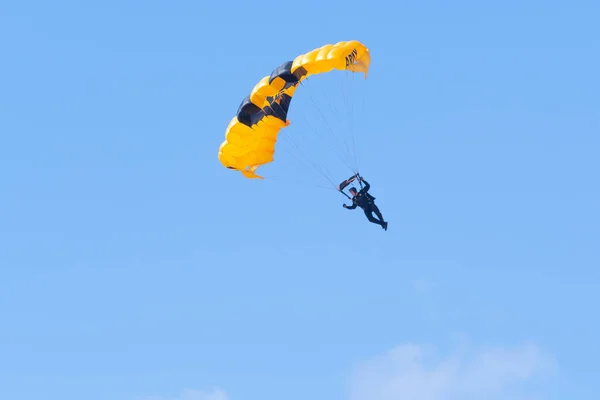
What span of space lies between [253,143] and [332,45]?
435cm

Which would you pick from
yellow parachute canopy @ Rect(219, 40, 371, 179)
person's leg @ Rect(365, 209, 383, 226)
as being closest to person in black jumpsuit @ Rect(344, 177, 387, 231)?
person's leg @ Rect(365, 209, 383, 226)

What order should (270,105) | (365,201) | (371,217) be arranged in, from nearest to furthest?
(365,201) < (371,217) < (270,105)

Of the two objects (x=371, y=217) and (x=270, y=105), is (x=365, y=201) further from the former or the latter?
(x=270, y=105)

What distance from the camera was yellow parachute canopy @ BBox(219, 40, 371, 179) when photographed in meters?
42.6

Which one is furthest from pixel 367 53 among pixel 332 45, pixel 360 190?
pixel 360 190

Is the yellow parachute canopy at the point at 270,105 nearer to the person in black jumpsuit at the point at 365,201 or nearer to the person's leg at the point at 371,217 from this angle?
the person in black jumpsuit at the point at 365,201

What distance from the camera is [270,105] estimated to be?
44.9 metres

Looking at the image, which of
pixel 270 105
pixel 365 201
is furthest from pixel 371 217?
pixel 270 105

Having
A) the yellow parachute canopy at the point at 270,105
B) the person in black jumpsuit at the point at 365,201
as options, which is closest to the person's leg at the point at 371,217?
the person in black jumpsuit at the point at 365,201

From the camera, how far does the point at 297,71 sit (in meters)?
42.8

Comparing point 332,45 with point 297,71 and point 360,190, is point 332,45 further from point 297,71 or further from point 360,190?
point 360,190

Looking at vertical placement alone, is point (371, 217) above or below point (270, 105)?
below

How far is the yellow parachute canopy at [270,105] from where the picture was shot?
1677 inches

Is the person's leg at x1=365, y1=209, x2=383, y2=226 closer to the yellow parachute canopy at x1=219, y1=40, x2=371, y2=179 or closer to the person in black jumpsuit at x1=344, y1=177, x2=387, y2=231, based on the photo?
the person in black jumpsuit at x1=344, y1=177, x2=387, y2=231
